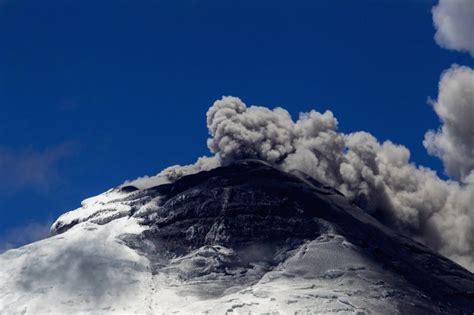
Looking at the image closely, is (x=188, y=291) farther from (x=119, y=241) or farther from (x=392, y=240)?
(x=392, y=240)

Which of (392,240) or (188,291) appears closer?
(188,291)

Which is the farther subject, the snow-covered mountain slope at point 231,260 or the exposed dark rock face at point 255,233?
the exposed dark rock face at point 255,233

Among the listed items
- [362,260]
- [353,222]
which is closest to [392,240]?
[353,222]

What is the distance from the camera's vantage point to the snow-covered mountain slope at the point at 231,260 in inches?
4771

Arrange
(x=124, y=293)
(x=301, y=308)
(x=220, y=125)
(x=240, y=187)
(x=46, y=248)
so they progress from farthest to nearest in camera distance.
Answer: (x=220, y=125)
(x=240, y=187)
(x=46, y=248)
(x=124, y=293)
(x=301, y=308)

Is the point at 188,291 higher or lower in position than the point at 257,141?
lower

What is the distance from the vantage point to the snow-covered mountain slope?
12119 centimetres

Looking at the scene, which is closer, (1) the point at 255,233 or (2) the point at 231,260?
(2) the point at 231,260

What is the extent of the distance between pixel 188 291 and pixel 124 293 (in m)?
7.34

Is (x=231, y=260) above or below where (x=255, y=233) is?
below

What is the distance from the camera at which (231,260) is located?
13162 centimetres

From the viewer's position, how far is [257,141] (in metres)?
169

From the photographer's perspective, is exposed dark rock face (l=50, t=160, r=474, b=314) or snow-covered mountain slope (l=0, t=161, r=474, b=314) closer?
snow-covered mountain slope (l=0, t=161, r=474, b=314)

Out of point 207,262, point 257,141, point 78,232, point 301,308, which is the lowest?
point 301,308
